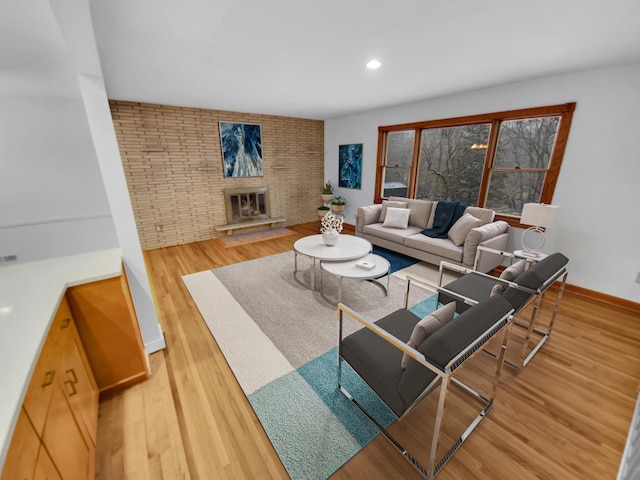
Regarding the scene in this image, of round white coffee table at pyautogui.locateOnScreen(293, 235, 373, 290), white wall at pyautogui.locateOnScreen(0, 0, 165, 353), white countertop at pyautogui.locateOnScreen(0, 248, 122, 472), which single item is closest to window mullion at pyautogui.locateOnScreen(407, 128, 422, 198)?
round white coffee table at pyautogui.locateOnScreen(293, 235, 373, 290)

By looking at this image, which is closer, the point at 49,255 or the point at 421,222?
the point at 49,255

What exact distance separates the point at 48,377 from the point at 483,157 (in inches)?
189

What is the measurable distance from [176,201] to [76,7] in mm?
4080

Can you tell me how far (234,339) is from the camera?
2352 millimetres

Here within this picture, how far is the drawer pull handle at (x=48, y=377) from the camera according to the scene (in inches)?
38.7

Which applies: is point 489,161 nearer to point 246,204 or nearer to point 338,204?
point 338,204

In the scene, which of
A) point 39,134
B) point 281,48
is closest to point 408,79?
point 281,48

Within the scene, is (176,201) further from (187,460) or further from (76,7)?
(187,460)

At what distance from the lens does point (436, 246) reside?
11.8 ft

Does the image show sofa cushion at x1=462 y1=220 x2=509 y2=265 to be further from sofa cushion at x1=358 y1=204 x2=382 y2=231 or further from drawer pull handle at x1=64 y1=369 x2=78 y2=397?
drawer pull handle at x1=64 y1=369 x2=78 y2=397

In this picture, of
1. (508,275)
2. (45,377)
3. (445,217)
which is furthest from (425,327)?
(445,217)

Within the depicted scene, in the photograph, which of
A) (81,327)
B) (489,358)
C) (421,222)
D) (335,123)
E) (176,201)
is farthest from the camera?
(335,123)

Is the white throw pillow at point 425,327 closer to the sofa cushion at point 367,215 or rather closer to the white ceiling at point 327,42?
the white ceiling at point 327,42

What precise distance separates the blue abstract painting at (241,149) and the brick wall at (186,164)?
0.10m
